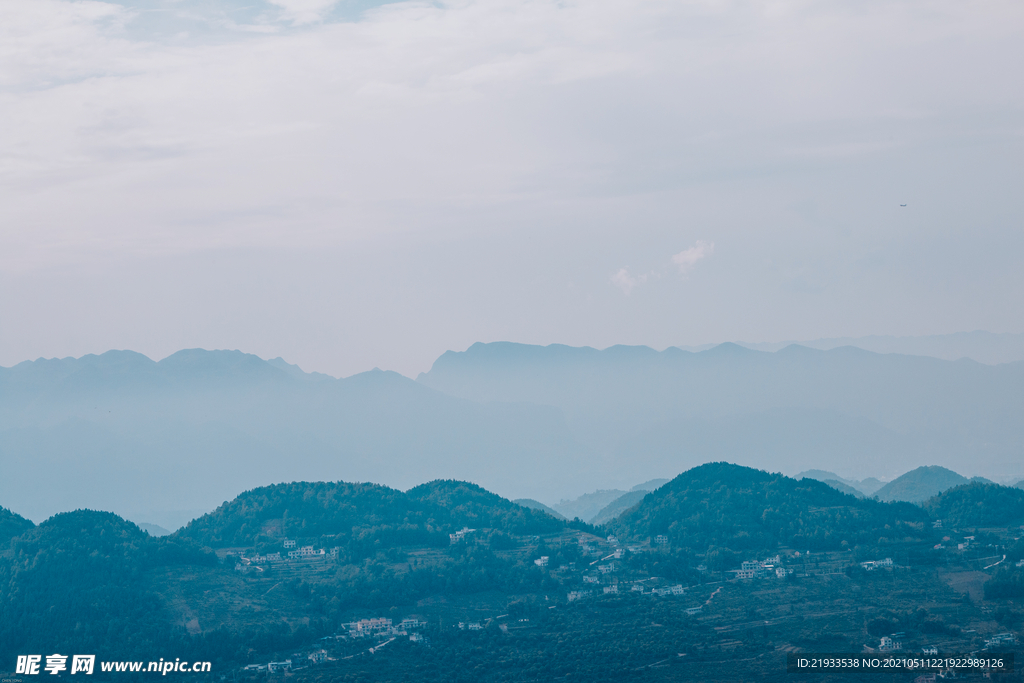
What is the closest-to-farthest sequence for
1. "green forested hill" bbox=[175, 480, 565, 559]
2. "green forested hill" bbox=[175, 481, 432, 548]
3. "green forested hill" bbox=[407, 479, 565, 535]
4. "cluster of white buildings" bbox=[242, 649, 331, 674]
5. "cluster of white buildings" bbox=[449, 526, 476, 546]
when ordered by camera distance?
1. "cluster of white buildings" bbox=[242, 649, 331, 674]
2. "green forested hill" bbox=[175, 480, 565, 559]
3. "green forested hill" bbox=[175, 481, 432, 548]
4. "cluster of white buildings" bbox=[449, 526, 476, 546]
5. "green forested hill" bbox=[407, 479, 565, 535]

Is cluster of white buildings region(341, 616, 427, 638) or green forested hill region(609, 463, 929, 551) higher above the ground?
green forested hill region(609, 463, 929, 551)

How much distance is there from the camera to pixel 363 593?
122625mm

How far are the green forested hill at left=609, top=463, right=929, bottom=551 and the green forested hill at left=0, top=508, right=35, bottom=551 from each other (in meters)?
75.4

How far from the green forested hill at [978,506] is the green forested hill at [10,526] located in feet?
384

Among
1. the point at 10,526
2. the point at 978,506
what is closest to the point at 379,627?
the point at 10,526

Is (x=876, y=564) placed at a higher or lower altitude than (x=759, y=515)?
lower

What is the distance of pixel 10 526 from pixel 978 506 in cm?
12543

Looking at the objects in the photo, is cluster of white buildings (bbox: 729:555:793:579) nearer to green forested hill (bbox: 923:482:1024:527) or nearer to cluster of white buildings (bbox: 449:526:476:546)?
green forested hill (bbox: 923:482:1024:527)

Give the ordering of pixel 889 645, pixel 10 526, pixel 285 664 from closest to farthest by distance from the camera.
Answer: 1. pixel 285 664
2. pixel 889 645
3. pixel 10 526

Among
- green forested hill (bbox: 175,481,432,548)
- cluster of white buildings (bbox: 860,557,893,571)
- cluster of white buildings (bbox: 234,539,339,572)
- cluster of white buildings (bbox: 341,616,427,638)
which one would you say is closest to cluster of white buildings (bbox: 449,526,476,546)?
green forested hill (bbox: 175,481,432,548)

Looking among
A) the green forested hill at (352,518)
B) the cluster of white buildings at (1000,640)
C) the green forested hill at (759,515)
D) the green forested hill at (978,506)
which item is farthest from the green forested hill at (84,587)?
the green forested hill at (978,506)

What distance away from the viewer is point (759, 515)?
150 m

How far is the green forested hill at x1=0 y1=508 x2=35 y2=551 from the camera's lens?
129 m

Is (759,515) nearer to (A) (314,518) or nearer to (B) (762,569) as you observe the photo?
(B) (762,569)
